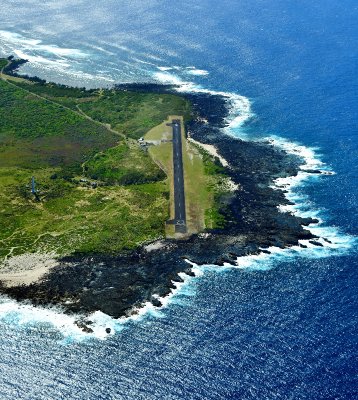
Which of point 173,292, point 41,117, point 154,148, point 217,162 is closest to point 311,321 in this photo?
point 173,292

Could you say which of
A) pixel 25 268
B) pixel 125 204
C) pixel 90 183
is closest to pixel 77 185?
pixel 90 183

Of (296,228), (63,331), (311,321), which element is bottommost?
(63,331)

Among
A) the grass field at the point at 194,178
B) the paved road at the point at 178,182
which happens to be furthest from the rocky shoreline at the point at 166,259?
the paved road at the point at 178,182

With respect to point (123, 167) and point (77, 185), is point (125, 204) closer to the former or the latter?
point (77, 185)

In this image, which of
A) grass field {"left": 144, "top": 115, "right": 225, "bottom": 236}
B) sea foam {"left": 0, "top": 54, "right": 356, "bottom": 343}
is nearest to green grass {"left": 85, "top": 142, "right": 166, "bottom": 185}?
grass field {"left": 144, "top": 115, "right": 225, "bottom": 236}

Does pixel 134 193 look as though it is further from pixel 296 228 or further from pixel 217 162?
pixel 296 228

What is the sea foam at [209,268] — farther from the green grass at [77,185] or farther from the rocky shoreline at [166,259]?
the green grass at [77,185]
